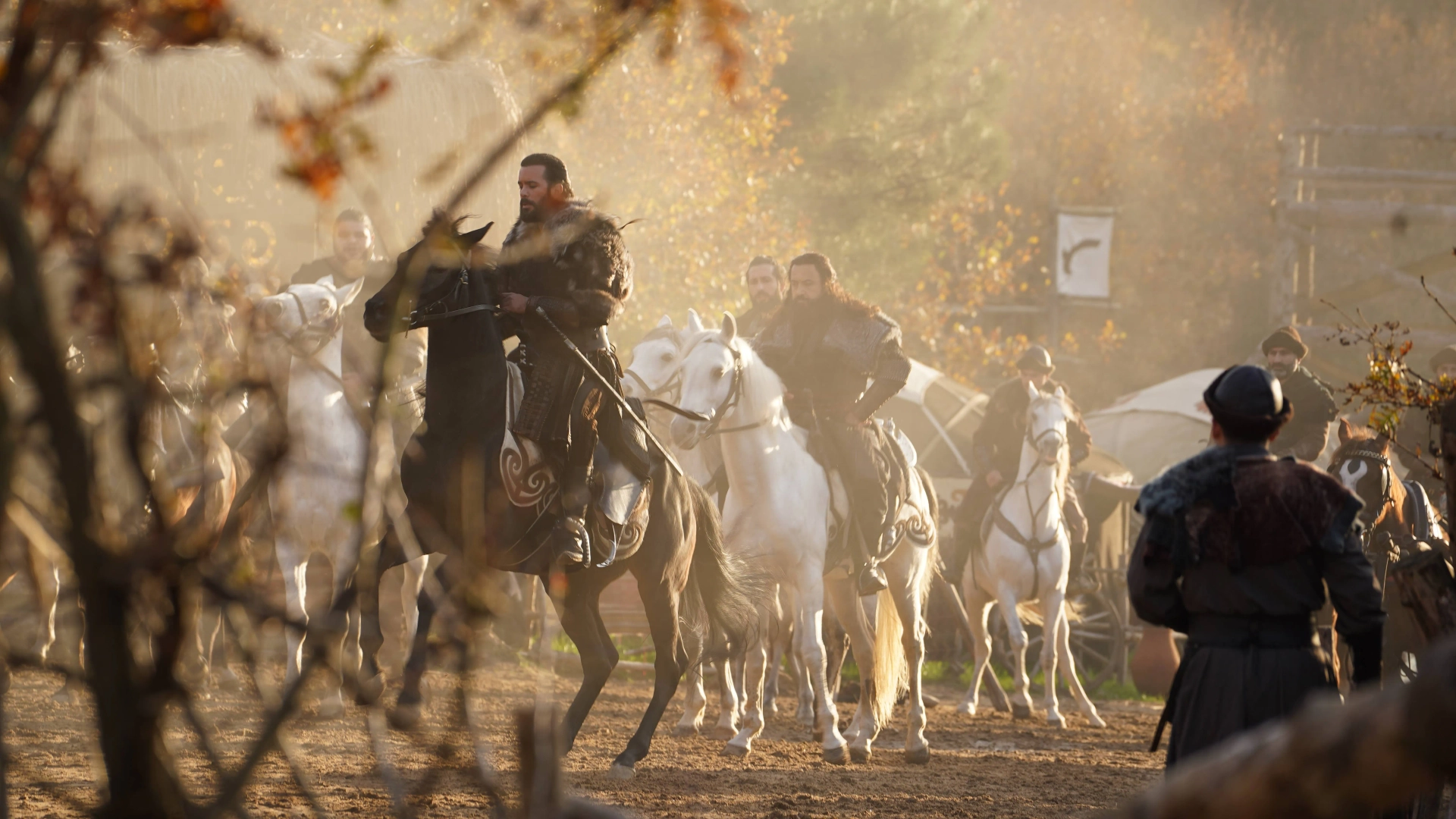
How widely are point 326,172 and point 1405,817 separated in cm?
429

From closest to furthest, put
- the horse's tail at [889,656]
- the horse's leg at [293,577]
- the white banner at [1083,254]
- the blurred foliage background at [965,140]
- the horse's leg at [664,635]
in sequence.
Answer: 1. the horse's leg at [664,635]
2. the horse's leg at [293,577]
3. the horse's tail at [889,656]
4. the blurred foliage background at [965,140]
5. the white banner at [1083,254]

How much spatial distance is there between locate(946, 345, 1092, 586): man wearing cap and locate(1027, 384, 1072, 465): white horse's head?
27 centimetres

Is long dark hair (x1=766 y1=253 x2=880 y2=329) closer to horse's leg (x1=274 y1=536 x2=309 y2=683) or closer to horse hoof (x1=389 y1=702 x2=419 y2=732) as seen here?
horse's leg (x1=274 y1=536 x2=309 y2=683)

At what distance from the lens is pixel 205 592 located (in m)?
2.23

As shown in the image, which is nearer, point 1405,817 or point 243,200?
point 1405,817

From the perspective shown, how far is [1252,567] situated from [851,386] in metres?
5.27

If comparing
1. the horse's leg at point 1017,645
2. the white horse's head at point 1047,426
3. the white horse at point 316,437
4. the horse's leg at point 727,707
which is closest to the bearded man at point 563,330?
the white horse at point 316,437

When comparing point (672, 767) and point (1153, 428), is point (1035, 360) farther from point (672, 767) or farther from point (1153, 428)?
point (1153, 428)

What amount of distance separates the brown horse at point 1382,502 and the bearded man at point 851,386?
3.00 m

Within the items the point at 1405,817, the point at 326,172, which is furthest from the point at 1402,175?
the point at 326,172

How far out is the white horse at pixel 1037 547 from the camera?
10.7m

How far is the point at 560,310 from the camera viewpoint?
676cm

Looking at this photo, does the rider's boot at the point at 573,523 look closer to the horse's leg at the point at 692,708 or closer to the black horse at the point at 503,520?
the black horse at the point at 503,520

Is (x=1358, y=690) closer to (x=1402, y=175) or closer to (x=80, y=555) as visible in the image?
(x=80, y=555)
